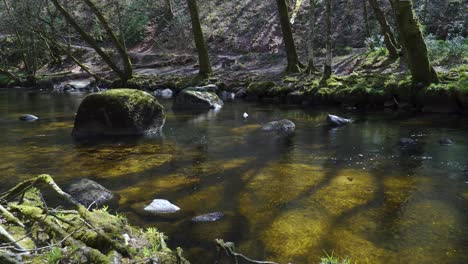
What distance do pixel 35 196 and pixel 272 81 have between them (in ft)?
58.4

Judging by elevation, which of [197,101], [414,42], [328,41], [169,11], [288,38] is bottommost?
[197,101]

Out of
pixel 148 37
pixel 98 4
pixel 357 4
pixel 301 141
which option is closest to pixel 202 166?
pixel 301 141

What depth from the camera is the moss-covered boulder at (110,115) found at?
12.0 meters

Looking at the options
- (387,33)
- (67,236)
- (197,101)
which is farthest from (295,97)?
(67,236)

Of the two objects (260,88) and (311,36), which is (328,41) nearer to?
(311,36)

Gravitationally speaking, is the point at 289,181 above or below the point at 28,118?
below

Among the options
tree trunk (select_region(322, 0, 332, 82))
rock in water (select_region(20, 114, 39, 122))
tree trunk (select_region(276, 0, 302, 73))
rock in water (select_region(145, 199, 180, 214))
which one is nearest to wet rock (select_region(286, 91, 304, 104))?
tree trunk (select_region(322, 0, 332, 82))

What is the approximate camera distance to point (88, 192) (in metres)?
6.60

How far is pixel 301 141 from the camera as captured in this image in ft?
36.4

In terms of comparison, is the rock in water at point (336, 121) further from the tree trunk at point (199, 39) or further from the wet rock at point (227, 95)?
the tree trunk at point (199, 39)

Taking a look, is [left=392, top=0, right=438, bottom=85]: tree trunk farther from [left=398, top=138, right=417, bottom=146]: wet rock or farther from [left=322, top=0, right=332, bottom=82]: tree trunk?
[left=398, top=138, right=417, bottom=146]: wet rock

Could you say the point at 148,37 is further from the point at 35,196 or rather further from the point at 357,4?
the point at 35,196

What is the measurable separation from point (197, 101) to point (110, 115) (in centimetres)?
693

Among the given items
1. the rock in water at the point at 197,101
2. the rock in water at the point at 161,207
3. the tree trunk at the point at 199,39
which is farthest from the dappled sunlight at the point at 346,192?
the tree trunk at the point at 199,39
